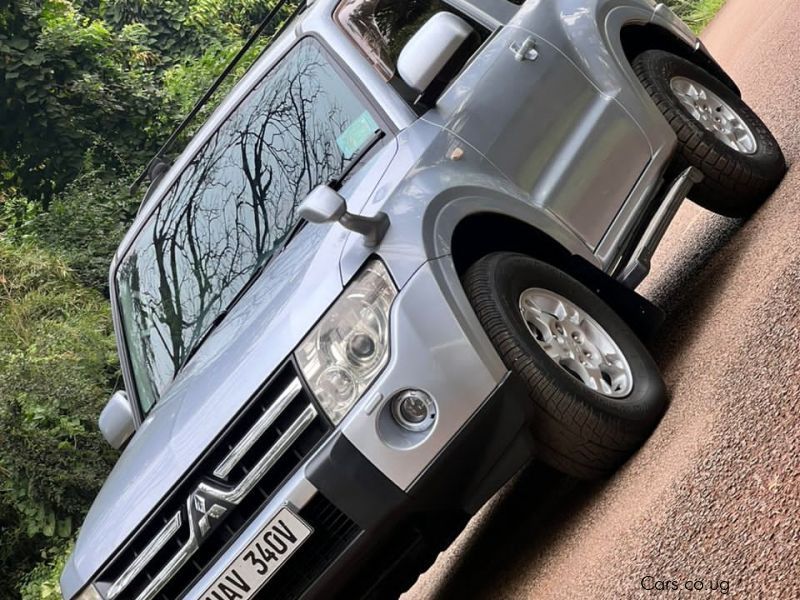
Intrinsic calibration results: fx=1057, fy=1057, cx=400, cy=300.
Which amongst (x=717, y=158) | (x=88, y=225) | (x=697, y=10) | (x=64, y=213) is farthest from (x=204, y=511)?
(x=697, y=10)

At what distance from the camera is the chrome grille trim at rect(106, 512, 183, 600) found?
3434mm

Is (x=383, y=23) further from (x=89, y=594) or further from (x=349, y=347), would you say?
(x=89, y=594)

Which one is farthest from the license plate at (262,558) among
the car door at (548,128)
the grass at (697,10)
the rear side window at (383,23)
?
the grass at (697,10)

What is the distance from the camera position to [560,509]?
4.06 meters

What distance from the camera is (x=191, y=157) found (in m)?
4.94

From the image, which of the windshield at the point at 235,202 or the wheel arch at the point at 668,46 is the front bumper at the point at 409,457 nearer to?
the windshield at the point at 235,202

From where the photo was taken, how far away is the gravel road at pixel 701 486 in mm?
2797

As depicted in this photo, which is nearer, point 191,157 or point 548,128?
point 548,128

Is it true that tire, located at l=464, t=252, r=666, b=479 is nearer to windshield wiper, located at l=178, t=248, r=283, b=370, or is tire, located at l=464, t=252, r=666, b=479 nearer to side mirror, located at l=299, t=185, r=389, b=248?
side mirror, located at l=299, t=185, r=389, b=248

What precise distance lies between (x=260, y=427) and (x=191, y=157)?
201 centimetres

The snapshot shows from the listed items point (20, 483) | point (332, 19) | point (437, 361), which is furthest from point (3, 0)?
point (437, 361)

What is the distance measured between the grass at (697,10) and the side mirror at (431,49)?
1019 centimetres

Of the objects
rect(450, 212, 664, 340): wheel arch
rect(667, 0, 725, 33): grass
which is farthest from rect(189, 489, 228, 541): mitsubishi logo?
rect(667, 0, 725, 33): grass

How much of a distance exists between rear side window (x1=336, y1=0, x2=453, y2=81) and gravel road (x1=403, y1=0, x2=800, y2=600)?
5.51 ft
